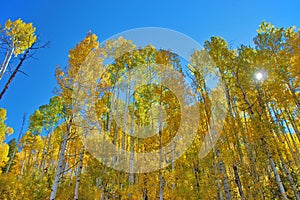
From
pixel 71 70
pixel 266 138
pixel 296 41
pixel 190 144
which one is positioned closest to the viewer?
pixel 266 138

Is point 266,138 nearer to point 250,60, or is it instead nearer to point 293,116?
point 250,60

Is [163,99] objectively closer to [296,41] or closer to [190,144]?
[190,144]

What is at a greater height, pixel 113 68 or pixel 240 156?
pixel 113 68

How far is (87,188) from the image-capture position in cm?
902

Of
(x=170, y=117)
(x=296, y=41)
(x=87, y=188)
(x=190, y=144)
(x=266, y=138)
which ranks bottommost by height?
(x=87, y=188)

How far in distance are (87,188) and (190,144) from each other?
516 centimetres

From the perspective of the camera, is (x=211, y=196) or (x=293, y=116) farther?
(x=293, y=116)

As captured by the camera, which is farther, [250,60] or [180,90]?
[250,60]

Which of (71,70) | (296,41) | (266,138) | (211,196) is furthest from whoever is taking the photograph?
(296,41)

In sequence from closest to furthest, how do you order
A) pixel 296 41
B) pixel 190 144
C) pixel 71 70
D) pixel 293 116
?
pixel 71 70 → pixel 190 144 → pixel 296 41 → pixel 293 116

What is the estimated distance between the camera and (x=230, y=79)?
27.2 ft

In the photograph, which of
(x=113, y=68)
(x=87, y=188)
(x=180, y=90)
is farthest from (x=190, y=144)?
(x=113, y=68)

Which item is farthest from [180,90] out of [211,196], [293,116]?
[293,116]

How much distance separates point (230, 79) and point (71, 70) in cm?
636
